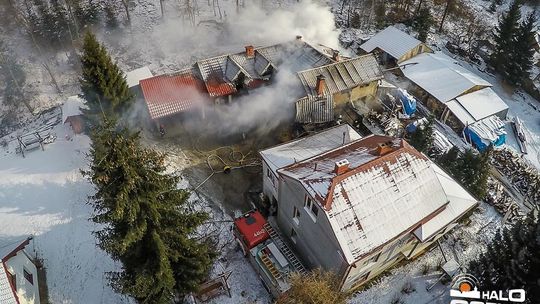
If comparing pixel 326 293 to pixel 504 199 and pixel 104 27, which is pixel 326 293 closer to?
pixel 504 199

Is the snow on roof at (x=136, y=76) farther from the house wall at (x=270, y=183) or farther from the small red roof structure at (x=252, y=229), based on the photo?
the small red roof structure at (x=252, y=229)

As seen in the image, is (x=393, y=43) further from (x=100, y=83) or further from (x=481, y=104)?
(x=100, y=83)

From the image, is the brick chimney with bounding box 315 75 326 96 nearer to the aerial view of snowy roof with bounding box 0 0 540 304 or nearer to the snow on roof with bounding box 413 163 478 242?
the aerial view of snowy roof with bounding box 0 0 540 304

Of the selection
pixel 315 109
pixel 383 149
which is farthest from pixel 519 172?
pixel 383 149

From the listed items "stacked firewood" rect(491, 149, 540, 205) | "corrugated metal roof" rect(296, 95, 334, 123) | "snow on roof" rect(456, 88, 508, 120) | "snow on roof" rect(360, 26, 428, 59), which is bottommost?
"stacked firewood" rect(491, 149, 540, 205)

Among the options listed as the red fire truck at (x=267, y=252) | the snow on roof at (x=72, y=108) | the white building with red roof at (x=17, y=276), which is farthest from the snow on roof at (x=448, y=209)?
the snow on roof at (x=72, y=108)

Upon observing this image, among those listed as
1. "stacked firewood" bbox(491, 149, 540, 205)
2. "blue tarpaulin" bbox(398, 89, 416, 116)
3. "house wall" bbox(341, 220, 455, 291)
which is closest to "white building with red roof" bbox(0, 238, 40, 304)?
"house wall" bbox(341, 220, 455, 291)
